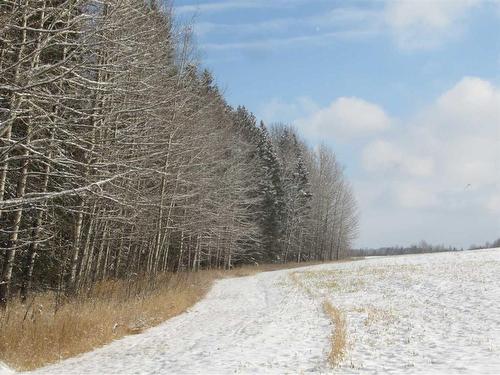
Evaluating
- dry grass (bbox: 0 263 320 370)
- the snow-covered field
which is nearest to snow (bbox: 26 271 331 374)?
the snow-covered field

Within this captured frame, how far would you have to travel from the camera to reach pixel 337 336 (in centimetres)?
1102

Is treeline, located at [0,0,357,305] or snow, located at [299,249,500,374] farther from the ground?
treeline, located at [0,0,357,305]

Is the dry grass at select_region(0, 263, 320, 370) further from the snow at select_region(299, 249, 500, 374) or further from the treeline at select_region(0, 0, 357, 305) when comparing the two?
the snow at select_region(299, 249, 500, 374)

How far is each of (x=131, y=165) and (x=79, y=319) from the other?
3.67 metres

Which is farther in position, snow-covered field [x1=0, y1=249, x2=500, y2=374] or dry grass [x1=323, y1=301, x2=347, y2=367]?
dry grass [x1=323, y1=301, x2=347, y2=367]

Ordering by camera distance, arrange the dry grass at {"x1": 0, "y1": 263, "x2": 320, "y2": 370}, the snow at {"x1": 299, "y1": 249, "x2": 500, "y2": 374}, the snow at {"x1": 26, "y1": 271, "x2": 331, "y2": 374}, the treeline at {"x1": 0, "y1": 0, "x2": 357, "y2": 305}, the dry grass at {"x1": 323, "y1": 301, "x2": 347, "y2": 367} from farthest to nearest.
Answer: the dry grass at {"x1": 0, "y1": 263, "x2": 320, "y2": 370} < the dry grass at {"x1": 323, "y1": 301, "x2": 347, "y2": 367} < the snow at {"x1": 26, "y1": 271, "x2": 331, "y2": 374} < the snow at {"x1": 299, "y1": 249, "x2": 500, "y2": 374} < the treeline at {"x1": 0, "y1": 0, "x2": 357, "y2": 305}

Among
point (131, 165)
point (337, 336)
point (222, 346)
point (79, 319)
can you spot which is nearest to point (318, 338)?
point (337, 336)

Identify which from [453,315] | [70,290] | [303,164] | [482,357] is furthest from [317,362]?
[303,164]

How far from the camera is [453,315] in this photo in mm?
13594

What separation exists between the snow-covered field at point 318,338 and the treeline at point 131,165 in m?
3.03

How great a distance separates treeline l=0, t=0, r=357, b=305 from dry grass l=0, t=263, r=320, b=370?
31.6 inches

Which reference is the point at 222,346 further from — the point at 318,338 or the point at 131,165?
the point at 131,165

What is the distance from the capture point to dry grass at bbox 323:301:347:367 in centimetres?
873

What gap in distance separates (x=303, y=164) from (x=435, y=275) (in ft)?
104
